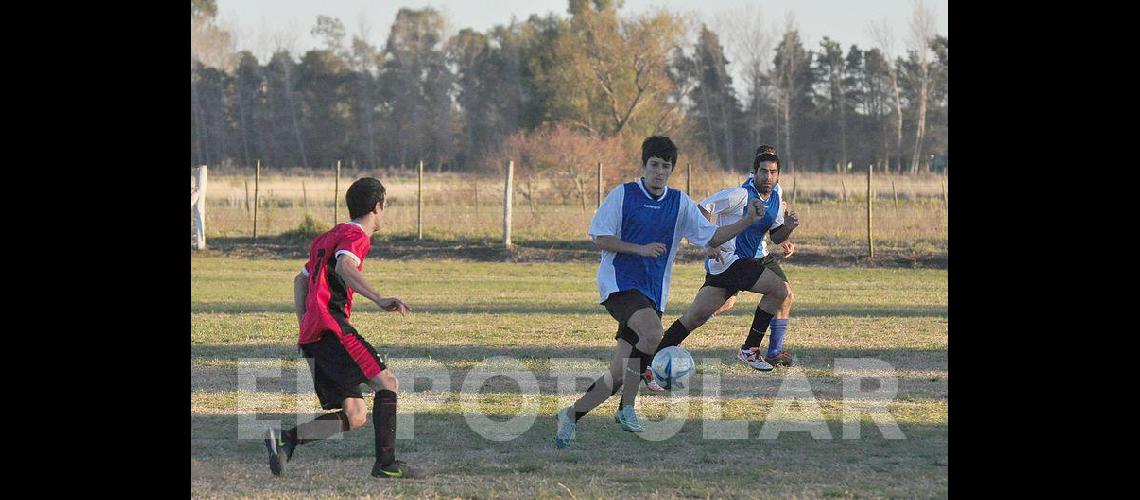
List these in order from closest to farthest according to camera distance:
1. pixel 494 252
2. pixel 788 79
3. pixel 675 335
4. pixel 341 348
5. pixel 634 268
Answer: pixel 341 348
pixel 634 268
pixel 675 335
pixel 494 252
pixel 788 79

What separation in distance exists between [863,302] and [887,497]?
10274mm

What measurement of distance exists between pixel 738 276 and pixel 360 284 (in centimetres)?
435

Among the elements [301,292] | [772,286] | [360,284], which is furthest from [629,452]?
[772,286]

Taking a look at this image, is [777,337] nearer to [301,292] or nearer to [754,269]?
[754,269]

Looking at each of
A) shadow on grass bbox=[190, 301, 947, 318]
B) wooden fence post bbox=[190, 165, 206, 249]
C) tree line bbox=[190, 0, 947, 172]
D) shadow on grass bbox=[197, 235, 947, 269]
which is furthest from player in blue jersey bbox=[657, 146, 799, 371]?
tree line bbox=[190, 0, 947, 172]

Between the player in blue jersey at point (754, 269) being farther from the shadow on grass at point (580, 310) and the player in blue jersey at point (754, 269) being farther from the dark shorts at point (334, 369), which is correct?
the shadow on grass at point (580, 310)

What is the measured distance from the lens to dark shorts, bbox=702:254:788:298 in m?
9.77

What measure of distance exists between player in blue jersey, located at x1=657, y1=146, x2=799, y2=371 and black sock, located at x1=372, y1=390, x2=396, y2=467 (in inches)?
124

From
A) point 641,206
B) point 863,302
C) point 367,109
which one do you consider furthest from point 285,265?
point 367,109

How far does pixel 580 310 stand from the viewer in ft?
49.2

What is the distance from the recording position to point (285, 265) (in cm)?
2248

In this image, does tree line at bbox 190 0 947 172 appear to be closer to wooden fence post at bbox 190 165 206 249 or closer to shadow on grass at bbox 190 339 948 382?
wooden fence post at bbox 190 165 206 249

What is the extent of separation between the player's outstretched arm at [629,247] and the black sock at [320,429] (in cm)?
177
